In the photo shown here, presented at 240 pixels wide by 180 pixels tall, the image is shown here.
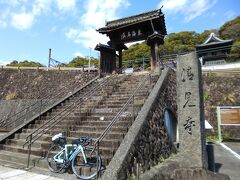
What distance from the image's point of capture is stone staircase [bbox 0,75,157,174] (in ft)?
22.6

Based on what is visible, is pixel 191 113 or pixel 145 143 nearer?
pixel 191 113

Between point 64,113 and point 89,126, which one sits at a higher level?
point 64,113

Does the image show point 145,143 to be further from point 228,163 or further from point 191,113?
point 228,163

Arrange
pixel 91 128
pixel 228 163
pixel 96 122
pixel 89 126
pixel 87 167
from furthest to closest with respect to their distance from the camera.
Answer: pixel 228 163
pixel 96 122
pixel 89 126
pixel 91 128
pixel 87 167

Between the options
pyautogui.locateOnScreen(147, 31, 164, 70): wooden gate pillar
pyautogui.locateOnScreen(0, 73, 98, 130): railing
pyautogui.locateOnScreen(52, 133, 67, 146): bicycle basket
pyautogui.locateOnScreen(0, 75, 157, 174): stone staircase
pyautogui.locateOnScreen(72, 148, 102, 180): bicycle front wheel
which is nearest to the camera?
pyautogui.locateOnScreen(72, 148, 102, 180): bicycle front wheel

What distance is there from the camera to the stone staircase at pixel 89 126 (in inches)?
271

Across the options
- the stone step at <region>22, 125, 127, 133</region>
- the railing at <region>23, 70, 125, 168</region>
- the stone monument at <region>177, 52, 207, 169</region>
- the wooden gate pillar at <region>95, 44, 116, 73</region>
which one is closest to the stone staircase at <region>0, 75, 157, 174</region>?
the stone step at <region>22, 125, 127, 133</region>

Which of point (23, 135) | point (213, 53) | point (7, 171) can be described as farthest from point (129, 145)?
point (213, 53)

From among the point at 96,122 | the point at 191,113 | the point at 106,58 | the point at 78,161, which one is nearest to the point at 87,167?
the point at 78,161

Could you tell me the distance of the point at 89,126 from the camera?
809 cm

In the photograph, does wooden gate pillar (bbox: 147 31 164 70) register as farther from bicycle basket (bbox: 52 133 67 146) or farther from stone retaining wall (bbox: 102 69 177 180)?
bicycle basket (bbox: 52 133 67 146)

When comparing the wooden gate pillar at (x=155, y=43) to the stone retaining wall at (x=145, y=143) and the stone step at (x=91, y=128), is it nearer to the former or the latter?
the stone retaining wall at (x=145, y=143)

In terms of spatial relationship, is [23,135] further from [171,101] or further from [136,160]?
[171,101]

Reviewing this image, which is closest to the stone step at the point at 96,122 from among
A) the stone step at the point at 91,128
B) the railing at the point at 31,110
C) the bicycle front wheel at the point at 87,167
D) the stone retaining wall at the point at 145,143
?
the stone step at the point at 91,128
